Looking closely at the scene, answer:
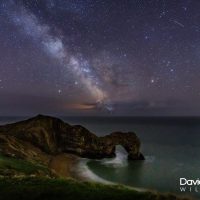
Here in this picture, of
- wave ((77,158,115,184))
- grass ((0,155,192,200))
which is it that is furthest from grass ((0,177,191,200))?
wave ((77,158,115,184))

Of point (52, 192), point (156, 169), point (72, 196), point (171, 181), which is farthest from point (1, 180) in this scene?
point (156, 169)

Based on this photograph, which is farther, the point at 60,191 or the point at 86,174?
the point at 86,174

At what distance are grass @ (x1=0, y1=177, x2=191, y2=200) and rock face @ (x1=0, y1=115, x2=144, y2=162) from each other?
53.7 metres

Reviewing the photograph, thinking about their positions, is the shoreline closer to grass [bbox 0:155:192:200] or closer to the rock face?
the rock face

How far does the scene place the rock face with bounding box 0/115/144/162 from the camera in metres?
83.8

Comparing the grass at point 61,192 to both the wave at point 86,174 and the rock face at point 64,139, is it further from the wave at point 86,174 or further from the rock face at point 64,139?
the rock face at point 64,139

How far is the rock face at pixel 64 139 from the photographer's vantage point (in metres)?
83.8

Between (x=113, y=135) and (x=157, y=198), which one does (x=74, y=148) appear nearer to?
(x=113, y=135)

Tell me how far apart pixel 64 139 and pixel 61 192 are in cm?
6470

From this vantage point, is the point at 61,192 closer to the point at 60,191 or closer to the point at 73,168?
the point at 60,191

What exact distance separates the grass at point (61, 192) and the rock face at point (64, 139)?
5371 cm

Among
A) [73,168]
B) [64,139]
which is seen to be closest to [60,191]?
[73,168]

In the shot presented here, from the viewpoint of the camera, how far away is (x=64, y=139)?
295ft

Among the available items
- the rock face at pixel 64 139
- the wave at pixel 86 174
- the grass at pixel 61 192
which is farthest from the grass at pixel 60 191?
the rock face at pixel 64 139
